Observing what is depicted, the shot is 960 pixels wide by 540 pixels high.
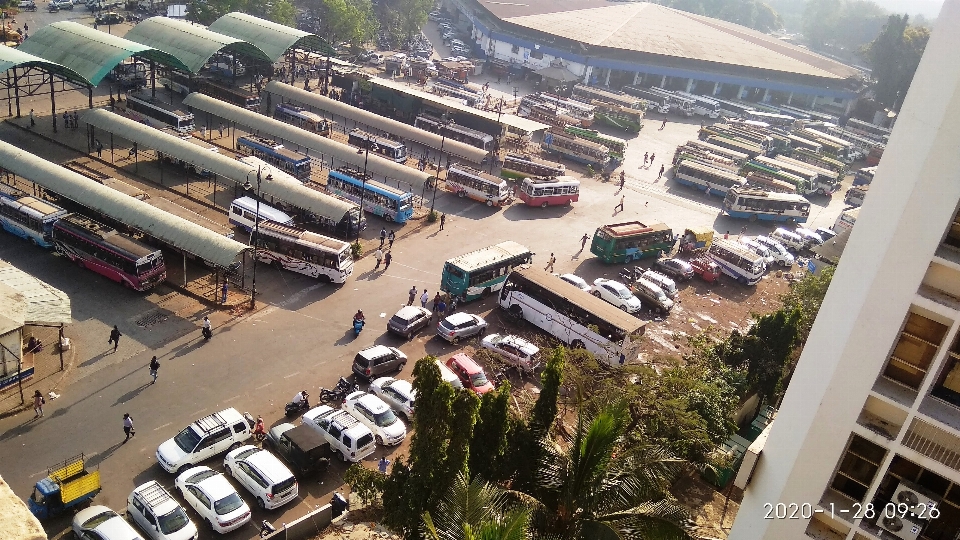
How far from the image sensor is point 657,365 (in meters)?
25.6

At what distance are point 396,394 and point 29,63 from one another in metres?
30.0

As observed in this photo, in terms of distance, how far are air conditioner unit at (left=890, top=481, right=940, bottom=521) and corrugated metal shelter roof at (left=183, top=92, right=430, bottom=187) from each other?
29.8m

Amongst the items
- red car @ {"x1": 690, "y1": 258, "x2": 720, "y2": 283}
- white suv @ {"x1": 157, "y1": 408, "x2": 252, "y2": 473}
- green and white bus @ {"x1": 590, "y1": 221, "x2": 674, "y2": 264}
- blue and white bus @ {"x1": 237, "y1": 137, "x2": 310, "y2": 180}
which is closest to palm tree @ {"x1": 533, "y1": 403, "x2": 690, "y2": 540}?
white suv @ {"x1": 157, "y1": 408, "x2": 252, "y2": 473}

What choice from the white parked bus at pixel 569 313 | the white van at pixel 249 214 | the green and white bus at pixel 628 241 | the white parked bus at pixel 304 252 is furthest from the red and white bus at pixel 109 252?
the green and white bus at pixel 628 241

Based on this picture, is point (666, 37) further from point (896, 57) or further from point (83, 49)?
point (83, 49)

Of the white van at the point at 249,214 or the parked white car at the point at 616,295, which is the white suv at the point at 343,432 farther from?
the parked white car at the point at 616,295

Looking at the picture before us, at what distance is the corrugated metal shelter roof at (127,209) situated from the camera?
25.9 metres

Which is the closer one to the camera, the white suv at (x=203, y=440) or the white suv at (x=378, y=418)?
the white suv at (x=203, y=440)

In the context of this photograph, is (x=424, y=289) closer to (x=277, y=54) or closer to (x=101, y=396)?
(x=101, y=396)

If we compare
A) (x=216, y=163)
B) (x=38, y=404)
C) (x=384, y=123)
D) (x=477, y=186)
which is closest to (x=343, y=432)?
(x=38, y=404)

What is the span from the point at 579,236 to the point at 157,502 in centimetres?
2581

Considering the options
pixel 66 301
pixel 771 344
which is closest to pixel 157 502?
pixel 66 301

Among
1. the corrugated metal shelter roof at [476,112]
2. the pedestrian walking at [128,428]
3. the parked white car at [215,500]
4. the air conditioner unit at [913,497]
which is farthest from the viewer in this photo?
the corrugated metal shelter roof at [476,112]

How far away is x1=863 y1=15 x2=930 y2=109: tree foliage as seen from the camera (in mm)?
82500
